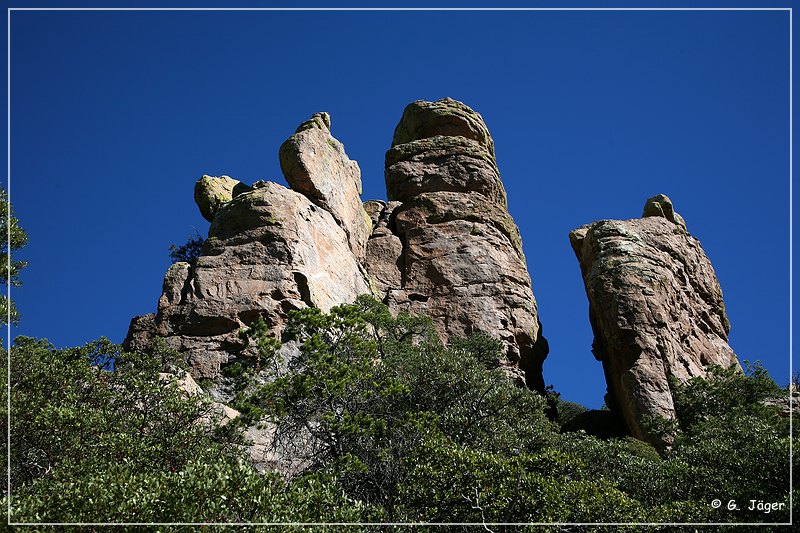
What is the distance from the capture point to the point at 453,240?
167 feet

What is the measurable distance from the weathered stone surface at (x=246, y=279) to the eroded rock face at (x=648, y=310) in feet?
50.9

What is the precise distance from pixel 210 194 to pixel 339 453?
27.1m

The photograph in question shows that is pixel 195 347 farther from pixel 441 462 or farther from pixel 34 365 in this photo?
pixel 441 462

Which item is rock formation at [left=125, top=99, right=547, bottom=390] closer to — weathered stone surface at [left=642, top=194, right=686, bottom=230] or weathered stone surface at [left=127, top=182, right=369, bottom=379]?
weathered stone surface at [left=127, top=182, right=369, bottom=379]

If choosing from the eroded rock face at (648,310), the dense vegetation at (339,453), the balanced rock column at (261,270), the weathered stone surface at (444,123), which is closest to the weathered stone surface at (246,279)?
the balanced rock column at (261,270)

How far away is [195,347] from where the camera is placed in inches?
1371

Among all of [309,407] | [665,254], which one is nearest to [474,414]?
[309,407]

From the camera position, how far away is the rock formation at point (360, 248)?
36.2 meters

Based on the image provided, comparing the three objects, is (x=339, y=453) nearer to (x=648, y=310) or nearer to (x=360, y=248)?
(x=360, y=248)

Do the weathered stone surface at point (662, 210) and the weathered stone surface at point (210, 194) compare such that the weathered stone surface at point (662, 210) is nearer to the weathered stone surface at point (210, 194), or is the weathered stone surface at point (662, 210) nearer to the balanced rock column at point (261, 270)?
the balanced rock column at point (261, 270)

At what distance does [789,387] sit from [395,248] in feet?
78.7

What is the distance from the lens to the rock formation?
36.2 meters

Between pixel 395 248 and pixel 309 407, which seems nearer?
pixel 309 407

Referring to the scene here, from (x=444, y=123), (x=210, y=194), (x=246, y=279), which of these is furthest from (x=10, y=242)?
(x=444, y=123)
